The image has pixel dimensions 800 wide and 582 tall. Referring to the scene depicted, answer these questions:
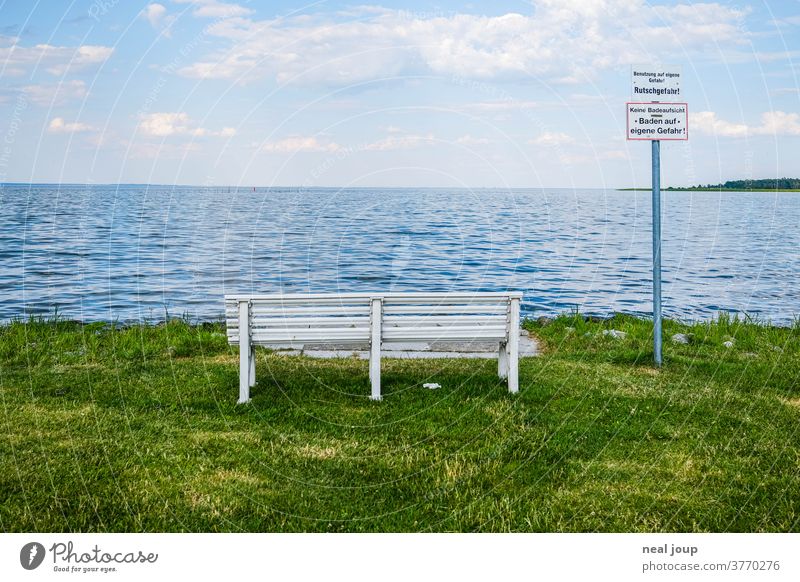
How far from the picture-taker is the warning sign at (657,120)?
870 cm

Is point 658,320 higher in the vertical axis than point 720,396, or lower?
higher

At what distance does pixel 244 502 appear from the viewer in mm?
5289

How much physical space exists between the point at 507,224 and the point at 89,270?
23462mm

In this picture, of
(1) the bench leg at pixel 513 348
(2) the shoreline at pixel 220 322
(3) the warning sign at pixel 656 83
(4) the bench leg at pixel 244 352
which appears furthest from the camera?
(2) the shoreline at pixel 220 322

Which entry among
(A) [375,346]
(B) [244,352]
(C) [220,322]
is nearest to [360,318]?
(A) [375,346]

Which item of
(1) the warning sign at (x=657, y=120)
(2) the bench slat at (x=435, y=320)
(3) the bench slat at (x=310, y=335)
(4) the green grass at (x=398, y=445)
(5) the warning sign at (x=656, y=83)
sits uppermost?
(5) the warning sign at (x=656, y=83)

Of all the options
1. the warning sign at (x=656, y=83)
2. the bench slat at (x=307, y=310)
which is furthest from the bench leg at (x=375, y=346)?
the warning sign at (x=656, y=83)

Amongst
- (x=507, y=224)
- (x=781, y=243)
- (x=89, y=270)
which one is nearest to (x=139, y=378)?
(x=89, y=270)

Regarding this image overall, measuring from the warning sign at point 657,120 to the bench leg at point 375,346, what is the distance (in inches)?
130

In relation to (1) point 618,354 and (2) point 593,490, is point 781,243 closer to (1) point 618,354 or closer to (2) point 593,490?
(1) point 618,354

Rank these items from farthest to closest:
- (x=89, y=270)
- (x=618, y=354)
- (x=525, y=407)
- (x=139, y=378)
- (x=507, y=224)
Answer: (x=507, y=224) → (x=89, y=270) → (x=618, y=354) → (x=139, y=378) → (x=525, y=407)

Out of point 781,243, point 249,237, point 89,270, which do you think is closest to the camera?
point 89,270

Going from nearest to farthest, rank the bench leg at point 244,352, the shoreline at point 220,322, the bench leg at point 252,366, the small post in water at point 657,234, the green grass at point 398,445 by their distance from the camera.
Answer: the green grass at point 398,445, the bench leg at point 244,352, the bench leg at point 252,366, the small post in water at point 657,234, the shoreline at point 220,322

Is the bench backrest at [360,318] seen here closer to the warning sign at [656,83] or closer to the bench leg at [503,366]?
the bench leg at [503,366]
